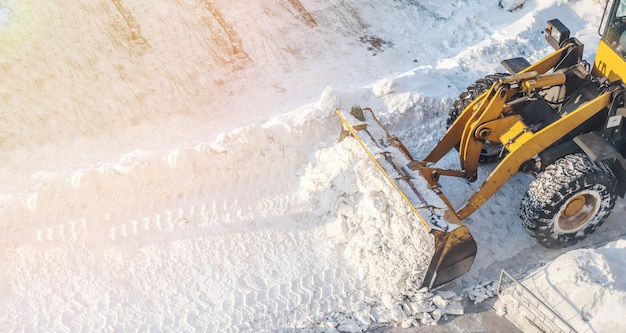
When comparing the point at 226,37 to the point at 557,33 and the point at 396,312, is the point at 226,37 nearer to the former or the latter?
the point at 557,33

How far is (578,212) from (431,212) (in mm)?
1748

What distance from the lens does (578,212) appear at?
6.94 metres

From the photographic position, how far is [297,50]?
9.89m

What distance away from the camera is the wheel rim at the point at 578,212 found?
6781mm

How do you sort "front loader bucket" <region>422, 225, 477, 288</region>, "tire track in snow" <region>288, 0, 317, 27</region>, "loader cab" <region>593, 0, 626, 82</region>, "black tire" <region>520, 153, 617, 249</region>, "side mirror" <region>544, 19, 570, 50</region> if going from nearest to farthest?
"front loader bucket" <region>422, 225, 477, 288</region>
"black tire" <region>520, 153, 617, 249</region>
"loader cab" <region>593, 0, 626, 82</region>
"side mirror" <region>544, 19, 570, 50</region>
"tire track in snow" <region>288, 0, 317, 27</region>

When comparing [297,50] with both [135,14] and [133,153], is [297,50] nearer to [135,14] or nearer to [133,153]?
[135,14]

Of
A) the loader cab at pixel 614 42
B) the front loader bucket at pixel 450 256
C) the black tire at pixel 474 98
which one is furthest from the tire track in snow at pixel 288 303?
the loader cab at pixel 614 42

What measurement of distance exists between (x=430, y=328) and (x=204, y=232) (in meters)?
2.58

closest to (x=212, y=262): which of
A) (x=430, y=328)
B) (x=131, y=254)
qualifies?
(x=131, y=254)

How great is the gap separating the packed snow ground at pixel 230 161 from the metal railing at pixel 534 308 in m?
0.29

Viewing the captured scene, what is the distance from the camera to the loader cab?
22.1ft

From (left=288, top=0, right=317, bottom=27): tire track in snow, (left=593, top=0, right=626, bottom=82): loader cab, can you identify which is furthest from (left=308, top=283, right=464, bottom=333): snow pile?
(left=288, top=0, right=317, bottom=27): tire track in snow

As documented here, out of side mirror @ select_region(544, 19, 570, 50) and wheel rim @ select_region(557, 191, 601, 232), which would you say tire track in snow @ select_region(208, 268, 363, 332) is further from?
side mirror @ select_region(544, 19, 570, 50)

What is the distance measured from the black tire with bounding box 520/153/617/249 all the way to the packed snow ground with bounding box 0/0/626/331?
1.03ft
